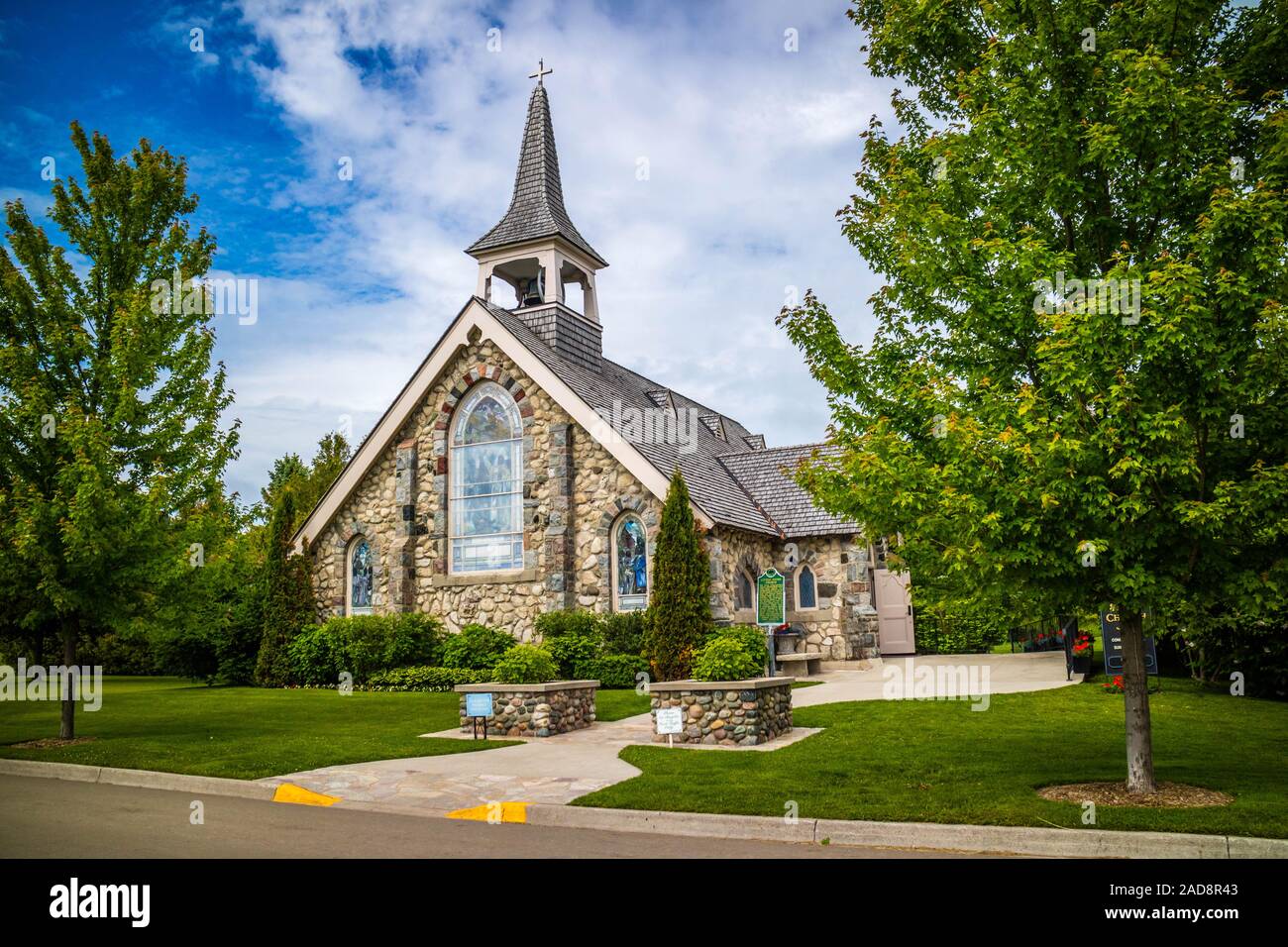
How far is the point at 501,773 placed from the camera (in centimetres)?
1081

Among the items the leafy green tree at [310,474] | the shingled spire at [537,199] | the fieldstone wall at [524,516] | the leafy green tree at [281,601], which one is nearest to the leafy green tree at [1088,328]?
the fieldstone wall at [524,516]

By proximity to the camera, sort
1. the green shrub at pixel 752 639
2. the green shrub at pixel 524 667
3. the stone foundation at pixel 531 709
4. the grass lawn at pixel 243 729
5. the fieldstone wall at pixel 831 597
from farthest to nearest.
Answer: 1. the fieldstone wall at pixel 831 597
2. the green shrub at pixel 752 639
3. the green shrub at pixel 524 667
4. the stone foundation at pixel 531 709
5. the grass lawn at pixel 243 729

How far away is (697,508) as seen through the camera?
782 inches

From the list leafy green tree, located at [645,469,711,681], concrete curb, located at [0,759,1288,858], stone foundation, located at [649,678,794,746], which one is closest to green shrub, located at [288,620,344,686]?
leafy green tree, located at [645,469,711,681]

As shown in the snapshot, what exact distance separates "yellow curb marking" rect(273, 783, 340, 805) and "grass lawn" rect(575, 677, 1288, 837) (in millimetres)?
2778

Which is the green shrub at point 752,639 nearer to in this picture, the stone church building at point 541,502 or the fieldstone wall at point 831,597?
the stone church building at point 541,502

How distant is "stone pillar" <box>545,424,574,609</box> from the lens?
2122 cm

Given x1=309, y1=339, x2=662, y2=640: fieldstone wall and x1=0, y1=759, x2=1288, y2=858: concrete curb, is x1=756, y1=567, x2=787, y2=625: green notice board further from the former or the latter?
x1=0, y1=759, x2=1288, y2=858: concrete curb

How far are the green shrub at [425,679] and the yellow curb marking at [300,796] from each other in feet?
33.8

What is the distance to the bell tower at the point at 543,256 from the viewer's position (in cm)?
2472

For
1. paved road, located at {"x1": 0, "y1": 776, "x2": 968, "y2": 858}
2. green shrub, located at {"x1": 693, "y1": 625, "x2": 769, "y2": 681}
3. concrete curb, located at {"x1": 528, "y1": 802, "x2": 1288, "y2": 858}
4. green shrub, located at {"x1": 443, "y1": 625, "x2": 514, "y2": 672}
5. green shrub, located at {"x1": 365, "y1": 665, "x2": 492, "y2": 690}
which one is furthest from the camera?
green shrub, located at {"x1": 443, "y1": 625, "x2": 514, "y2": 672}

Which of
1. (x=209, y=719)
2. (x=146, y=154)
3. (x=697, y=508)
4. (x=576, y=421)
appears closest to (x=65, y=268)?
(x=146, y=154)

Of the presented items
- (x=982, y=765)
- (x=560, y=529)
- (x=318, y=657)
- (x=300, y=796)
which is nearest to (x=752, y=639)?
(x=560, y=529)

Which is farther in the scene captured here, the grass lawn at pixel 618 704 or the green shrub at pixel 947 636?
the green shrub at pixel 947 636
